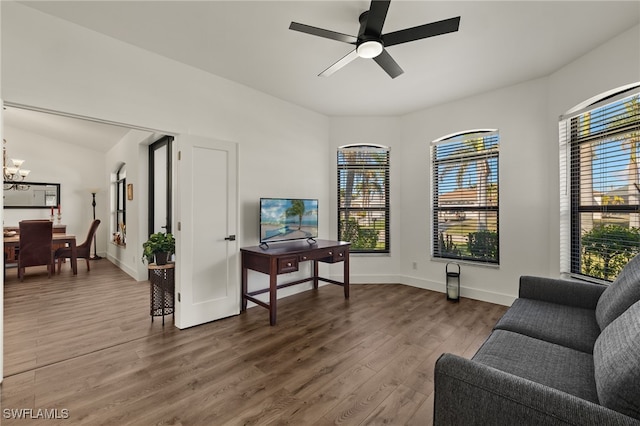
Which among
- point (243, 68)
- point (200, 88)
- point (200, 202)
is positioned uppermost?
point (243, 68)

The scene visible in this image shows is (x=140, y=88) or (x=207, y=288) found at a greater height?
(x=140, y=88)

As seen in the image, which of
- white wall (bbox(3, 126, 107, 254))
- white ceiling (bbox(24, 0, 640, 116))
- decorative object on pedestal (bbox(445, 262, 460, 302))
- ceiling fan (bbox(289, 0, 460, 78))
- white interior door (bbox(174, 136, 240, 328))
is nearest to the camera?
ceiling fan (bbox(289, 0, 460, 78))

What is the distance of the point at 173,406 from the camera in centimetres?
183

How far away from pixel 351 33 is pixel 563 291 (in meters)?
2.72

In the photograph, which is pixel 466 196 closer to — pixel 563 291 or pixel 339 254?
pixel 339 254

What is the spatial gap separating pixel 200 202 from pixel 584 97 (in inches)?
160

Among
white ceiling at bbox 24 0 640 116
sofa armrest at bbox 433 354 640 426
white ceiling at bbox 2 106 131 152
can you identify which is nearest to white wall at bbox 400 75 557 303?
white ceiling at bbox 24 0 640 116

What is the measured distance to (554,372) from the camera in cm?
135

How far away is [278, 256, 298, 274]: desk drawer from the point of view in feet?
10.3

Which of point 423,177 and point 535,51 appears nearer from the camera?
point 535,51

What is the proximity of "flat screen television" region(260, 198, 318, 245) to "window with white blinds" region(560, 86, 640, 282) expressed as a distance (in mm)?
2933

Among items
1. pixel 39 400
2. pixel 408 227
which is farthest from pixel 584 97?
pixel 39 400

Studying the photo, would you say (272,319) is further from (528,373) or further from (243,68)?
(243,68)

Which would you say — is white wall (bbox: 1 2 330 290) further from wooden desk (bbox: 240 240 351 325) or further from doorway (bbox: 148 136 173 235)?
doorway (bbox: 148 136 173 235)
